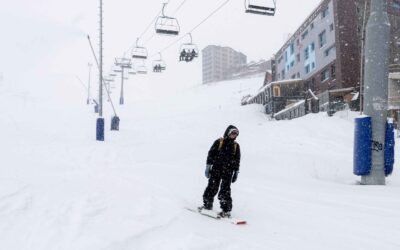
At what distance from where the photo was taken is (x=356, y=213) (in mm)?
7086

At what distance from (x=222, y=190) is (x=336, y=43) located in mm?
31416

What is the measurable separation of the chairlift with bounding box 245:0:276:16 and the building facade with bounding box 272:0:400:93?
19.4 meters

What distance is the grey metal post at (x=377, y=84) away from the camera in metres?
10.3

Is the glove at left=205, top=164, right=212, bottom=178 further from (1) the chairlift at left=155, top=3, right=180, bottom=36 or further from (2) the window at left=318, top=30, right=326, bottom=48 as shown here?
(2) the window at left=318, top=30, right=326, bottom=48

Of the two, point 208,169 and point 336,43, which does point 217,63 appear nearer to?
point 336,43

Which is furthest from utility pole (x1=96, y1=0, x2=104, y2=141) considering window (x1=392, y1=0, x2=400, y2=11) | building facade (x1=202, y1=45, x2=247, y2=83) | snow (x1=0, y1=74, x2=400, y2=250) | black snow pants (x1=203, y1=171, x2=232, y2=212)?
building facade (x1=202, y1=45, x2=247, y2=83)

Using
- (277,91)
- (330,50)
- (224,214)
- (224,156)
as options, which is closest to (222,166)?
(224,156)

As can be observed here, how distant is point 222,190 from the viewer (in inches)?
281

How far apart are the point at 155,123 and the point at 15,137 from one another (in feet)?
36.1

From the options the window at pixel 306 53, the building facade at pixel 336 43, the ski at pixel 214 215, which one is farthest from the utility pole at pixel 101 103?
the window at pixel 306 53

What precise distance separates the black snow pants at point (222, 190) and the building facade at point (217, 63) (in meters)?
134

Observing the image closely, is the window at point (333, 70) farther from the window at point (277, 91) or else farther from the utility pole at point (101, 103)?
the utility pole at point (101, 103)

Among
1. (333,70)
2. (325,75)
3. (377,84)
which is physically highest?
(333,70)

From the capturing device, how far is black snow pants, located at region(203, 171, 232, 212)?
7.06 m
